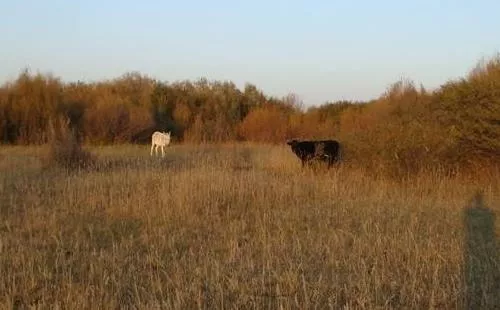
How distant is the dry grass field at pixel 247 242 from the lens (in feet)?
17.4

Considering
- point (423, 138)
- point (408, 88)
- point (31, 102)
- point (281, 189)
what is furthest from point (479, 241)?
point (31, 102)

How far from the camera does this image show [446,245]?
7.30 meters

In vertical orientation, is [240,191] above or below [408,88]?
below

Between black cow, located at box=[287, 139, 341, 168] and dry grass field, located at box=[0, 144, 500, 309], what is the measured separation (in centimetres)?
254

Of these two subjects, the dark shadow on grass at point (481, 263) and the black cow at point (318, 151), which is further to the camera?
the black cow at point (318, 151)

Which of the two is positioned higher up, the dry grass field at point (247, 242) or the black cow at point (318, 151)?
the black cow at point (318, 151)

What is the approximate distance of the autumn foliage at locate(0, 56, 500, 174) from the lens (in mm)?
14195

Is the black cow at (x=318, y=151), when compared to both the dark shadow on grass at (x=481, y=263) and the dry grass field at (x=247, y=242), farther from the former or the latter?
the dark shadow on grass at (x=481, y=263)

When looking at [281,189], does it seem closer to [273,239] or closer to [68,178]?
[273,239]

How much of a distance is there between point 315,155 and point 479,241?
344 inches

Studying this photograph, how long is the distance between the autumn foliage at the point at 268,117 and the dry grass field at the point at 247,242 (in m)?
1.02

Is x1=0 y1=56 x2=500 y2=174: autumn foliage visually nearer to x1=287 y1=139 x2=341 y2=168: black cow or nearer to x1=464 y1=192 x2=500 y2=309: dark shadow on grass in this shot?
x1=287 y1=139 x2=341 y2=168: black cow

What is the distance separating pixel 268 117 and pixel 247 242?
31369 mm

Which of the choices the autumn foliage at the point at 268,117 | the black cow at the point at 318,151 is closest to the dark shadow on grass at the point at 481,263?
the autumn foliage at the point at 268,117
